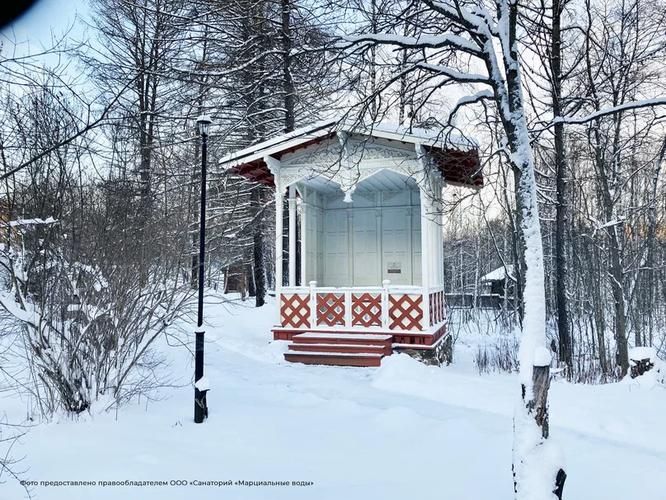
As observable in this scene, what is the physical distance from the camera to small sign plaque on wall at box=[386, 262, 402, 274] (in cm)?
1120

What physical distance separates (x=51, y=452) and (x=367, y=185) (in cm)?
844

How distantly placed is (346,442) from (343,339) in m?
4.36

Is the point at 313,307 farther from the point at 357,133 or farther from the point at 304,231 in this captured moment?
the point at 357,133

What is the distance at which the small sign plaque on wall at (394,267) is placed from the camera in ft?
36.7

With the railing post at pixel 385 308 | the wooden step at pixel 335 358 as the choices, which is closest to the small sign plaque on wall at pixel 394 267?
the railing post at pixel 385 308

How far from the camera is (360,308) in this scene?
370 inches

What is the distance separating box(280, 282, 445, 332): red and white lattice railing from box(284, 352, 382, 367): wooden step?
0.81 meters

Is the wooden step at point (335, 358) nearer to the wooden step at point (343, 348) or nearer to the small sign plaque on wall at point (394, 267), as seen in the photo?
the wooden step at point (343, 348)

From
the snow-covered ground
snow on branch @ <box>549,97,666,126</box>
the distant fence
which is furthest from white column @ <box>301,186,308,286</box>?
the distant fence

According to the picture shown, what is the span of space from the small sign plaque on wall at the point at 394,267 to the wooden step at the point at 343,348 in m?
2.78

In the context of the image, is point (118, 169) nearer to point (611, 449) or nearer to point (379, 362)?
point (379, 362)

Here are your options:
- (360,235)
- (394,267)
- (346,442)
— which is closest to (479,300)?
(394,267)

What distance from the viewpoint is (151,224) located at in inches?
235

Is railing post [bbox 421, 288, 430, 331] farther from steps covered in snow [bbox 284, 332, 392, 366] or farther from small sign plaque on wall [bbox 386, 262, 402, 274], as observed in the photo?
small sign plaque on wall [bbox 386, 262, 402, 274]
